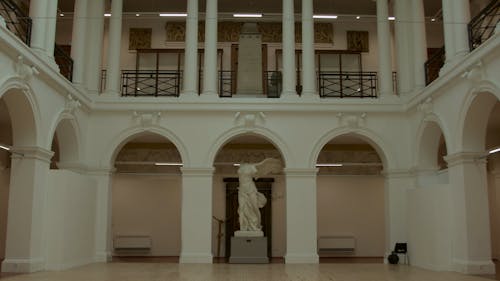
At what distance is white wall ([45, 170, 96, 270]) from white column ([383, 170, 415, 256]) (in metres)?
7.67

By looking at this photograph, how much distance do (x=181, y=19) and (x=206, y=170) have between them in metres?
6.63

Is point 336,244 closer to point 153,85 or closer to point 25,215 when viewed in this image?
point 153,85

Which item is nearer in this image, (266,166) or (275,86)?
(266,166)

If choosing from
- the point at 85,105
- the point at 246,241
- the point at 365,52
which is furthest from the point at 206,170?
the point at 365,52

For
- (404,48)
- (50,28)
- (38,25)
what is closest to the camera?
(38,25)

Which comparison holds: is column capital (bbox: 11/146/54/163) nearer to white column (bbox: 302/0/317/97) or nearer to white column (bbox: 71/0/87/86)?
white column (bbox: 71/0/87/86)

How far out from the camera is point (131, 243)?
19.4 m

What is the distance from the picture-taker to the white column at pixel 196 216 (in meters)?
15.0

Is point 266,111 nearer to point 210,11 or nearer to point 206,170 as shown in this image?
point 206,170

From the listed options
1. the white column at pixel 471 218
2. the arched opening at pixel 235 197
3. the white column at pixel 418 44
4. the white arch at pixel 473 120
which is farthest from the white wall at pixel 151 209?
the white arch at pixel 473 120

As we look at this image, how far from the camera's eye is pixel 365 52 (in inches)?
768

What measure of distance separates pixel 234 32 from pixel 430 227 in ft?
31.7

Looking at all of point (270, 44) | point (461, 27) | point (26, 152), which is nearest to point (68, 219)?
point (26, 152)

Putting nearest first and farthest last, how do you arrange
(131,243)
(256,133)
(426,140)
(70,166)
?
(426,140)
(70,166)
(256,133)
(131,243)
